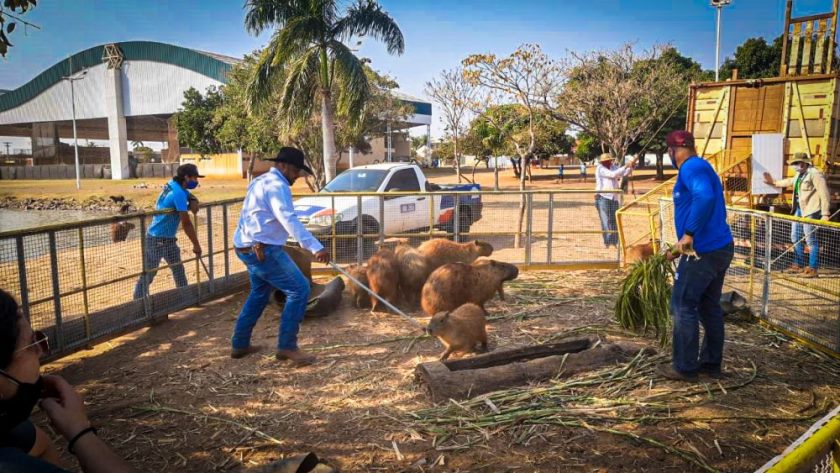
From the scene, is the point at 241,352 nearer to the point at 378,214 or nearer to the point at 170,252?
the point at 170,252

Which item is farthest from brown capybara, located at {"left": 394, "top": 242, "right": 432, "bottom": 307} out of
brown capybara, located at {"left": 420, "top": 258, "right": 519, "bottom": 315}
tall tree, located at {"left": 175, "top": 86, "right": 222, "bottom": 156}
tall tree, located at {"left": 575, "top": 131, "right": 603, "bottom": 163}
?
tall tree, located at {"left": 575, "top": 131, "right": 603, "bottom": 163}

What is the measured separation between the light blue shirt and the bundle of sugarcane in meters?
3.38

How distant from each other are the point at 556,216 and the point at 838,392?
7386 millimetres

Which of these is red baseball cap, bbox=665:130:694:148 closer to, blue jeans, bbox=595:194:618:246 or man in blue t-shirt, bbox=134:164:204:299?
blue jeans, bbox=595:194:618:246

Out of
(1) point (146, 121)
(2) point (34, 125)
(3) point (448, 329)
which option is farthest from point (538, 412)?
(2) point (34, 125)

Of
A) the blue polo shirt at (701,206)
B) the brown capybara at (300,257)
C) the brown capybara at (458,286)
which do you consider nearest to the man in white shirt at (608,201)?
the brown capybara at (458,286)

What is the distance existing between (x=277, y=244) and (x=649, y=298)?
3819mm

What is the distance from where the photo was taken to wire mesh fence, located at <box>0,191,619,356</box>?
17.7 feet

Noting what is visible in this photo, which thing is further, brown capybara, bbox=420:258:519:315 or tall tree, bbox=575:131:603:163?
tall tree, bbox=575:131:603:163

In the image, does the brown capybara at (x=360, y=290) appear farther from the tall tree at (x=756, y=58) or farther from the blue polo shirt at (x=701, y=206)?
the tall tree at (x=756, y=58)

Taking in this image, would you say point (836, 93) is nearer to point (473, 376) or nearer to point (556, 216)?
point (556, 216)

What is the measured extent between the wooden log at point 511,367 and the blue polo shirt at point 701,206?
1322mm

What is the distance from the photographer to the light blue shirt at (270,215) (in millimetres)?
5082

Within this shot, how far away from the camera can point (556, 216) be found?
11750 millimetres
